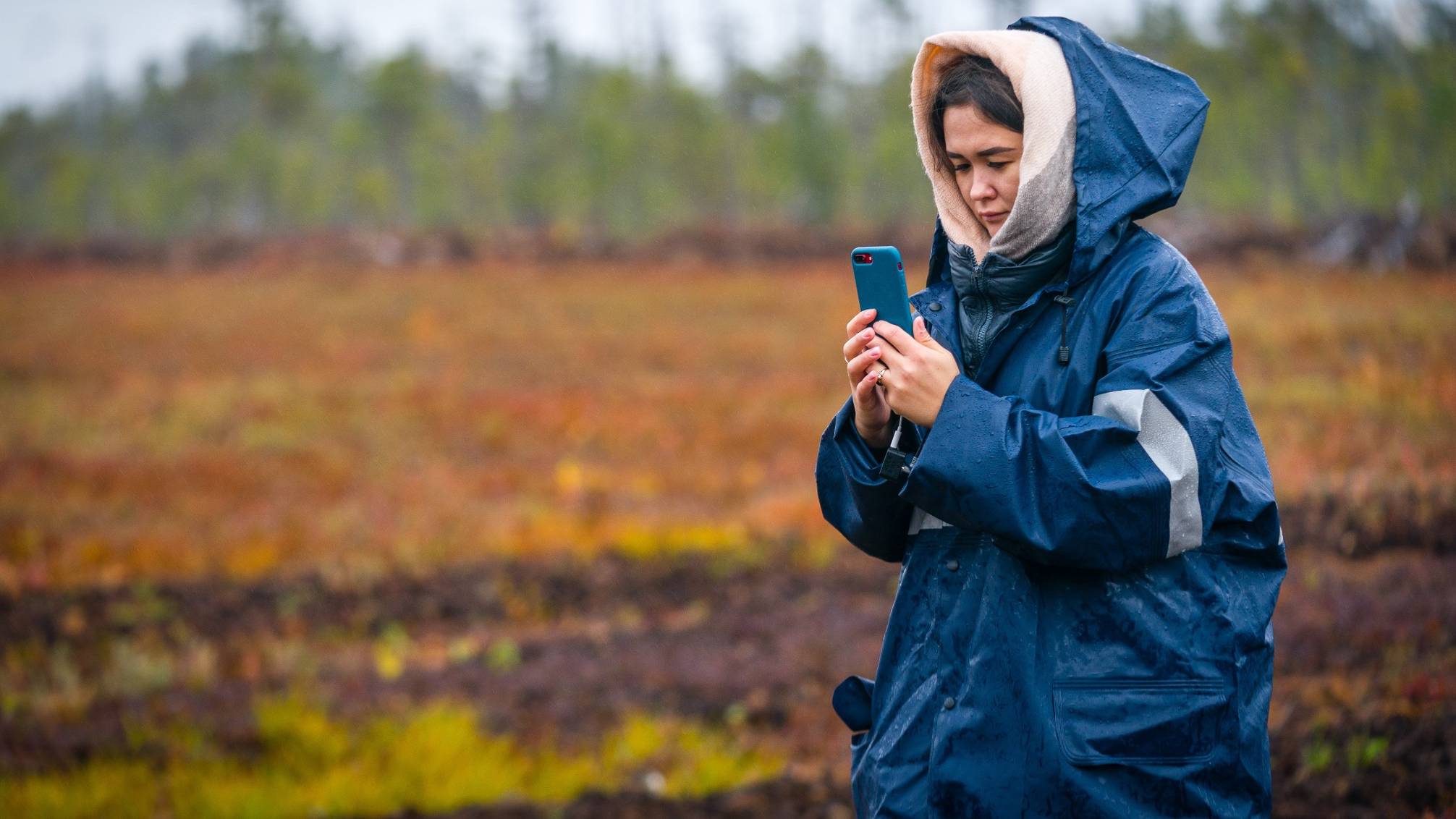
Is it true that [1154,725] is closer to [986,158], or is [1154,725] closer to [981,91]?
[986,158]

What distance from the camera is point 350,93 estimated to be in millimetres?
94250

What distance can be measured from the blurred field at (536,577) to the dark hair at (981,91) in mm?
2448

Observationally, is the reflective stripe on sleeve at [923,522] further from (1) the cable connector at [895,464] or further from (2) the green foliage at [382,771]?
(2) the green foliage at [382,771]

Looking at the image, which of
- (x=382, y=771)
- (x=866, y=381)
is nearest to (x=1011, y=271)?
(x=866, y=381)

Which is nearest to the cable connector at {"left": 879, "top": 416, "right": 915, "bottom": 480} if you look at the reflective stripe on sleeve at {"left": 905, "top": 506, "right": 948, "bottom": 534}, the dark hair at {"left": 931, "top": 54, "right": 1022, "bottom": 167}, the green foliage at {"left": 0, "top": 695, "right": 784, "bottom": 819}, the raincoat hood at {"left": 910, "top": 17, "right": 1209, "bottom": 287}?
the reflective stripe on sleeve at {"left": 905, "top": 506, "right": 948, "bottom": 534}

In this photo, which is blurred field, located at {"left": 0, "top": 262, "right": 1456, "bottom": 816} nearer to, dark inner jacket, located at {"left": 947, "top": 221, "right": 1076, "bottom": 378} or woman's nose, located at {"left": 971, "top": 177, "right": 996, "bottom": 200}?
dark inner jacket, located at {"left": 947, "top": 221, "right": 1076, "bottom": 378}

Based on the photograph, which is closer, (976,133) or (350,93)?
(976,133)

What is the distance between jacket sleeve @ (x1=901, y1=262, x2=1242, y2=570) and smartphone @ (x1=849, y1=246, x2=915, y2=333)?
0.62 feet

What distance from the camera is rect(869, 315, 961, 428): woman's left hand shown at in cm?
177

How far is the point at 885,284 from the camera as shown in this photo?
6.19ft

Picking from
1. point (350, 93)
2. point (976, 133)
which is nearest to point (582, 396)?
point (976, 133)

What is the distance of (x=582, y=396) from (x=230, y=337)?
10782 mm

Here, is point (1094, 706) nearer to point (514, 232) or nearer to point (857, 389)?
point (857, 389)

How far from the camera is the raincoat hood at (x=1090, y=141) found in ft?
5.91
